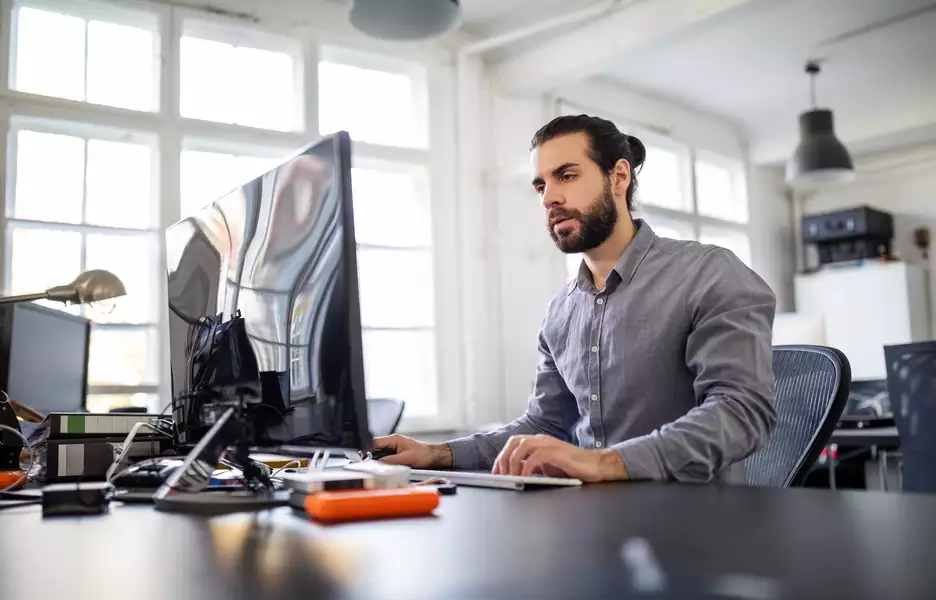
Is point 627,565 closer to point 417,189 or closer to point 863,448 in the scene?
point 863,448

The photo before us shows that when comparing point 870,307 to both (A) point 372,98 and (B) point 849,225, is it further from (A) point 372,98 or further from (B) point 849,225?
(A) point 372,98

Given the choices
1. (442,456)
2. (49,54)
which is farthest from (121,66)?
(442,456)

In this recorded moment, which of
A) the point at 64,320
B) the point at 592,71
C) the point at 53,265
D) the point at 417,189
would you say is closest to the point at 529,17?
the point at 592,71

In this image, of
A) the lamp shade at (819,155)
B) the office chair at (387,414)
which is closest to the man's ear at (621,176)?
the office chair at (387,414)

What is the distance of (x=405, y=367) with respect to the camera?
4.64 m

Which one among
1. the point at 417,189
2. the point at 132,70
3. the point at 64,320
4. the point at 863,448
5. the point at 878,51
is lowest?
the point at 863,448

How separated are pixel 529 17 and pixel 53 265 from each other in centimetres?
274

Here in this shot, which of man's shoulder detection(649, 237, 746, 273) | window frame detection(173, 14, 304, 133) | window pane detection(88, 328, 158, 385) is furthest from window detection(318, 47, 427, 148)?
man's shoulder detection(649, 237, 746, 273)

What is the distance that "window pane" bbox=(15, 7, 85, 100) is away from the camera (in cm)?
363

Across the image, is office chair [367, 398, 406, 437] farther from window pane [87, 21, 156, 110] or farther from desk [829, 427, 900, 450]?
window pane [87, 21, 156, 110]

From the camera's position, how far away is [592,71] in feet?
15.2

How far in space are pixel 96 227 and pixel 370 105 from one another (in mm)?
1676

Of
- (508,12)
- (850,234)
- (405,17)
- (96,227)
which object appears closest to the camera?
(405,17)

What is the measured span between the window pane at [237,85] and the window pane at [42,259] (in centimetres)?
82
